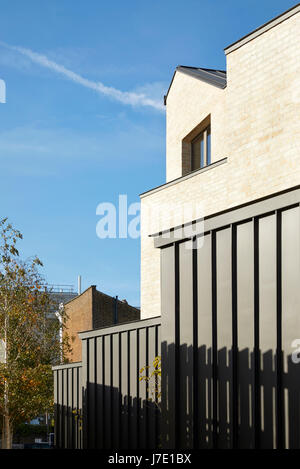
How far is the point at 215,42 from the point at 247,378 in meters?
13.7

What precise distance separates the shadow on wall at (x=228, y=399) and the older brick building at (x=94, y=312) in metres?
30.2

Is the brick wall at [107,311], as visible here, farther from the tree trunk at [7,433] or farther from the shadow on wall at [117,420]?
the shadow on wall at [117,420]

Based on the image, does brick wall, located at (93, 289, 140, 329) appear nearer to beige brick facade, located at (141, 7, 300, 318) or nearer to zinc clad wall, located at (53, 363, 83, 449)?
zinc clad wall, located at (53, 363, 83, 449)

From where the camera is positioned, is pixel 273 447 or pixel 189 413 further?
pixel 189 413

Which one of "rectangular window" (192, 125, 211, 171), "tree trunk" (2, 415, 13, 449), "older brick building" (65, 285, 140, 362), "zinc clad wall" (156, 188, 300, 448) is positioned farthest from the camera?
"older brick building" (65, 285, 140, 362)

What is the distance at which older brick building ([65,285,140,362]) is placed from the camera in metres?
37.4

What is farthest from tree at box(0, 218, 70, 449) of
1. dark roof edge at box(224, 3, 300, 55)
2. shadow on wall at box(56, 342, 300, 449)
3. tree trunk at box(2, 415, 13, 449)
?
shadow on wall at box(56, 342, 300, 449)

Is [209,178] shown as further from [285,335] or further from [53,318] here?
[53,318]

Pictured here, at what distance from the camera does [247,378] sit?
226 inches

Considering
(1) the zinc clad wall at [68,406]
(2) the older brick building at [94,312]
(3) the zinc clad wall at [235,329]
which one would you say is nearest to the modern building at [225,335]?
(3) the zinc clad wall at [235,329]

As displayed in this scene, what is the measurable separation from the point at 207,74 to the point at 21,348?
1284 centimetres

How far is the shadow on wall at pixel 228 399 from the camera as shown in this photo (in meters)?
5.36

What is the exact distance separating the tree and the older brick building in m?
9.84
